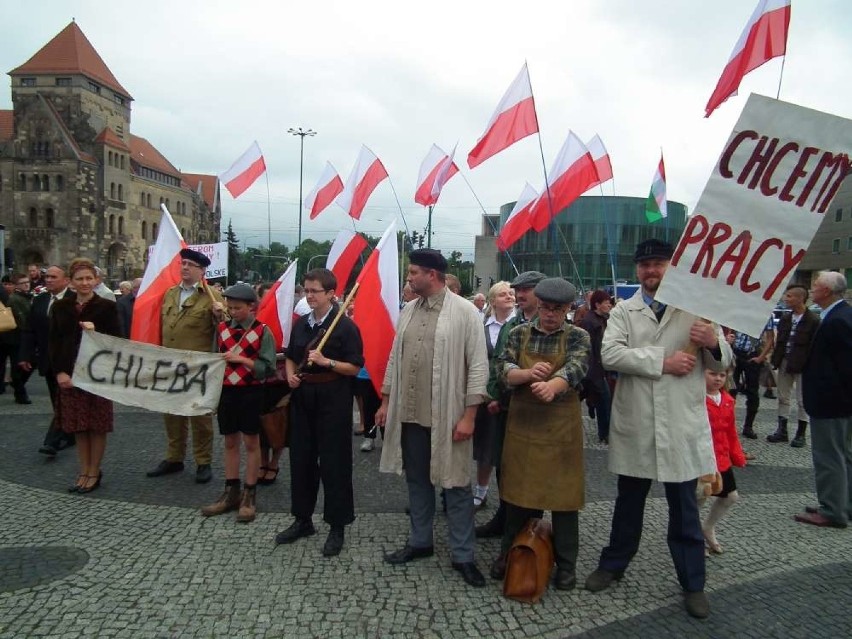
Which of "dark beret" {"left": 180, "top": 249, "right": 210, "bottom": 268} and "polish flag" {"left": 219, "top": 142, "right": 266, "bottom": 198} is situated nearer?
"dark beret" {"left": 180, "top": 249, "right": 210, "bottom": 268}

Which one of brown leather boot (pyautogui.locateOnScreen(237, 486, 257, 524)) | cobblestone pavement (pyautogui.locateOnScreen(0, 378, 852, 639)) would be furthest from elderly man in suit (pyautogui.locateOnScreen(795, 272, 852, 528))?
brown leather boot (pyautogui.locateOnScreen(237, 486, 257, 524))

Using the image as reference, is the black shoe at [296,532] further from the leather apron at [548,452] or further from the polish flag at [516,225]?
the polish flag at [516,225]

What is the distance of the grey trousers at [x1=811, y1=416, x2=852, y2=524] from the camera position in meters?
4.95

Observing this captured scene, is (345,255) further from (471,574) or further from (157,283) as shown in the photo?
(471,574)

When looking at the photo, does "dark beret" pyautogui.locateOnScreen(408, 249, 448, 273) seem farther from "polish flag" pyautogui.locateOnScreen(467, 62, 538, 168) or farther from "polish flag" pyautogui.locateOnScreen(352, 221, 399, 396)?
"polish flag" pyautogui.locateOnScreen(467, 62, 538, 168)

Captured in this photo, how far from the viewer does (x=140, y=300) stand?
6.00 m

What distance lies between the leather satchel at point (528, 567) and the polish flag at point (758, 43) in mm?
4154

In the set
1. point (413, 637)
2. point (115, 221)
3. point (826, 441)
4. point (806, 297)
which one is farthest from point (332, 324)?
point (115, 221)

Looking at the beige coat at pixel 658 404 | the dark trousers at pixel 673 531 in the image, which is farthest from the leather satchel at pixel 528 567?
the beige coat at pixel 658 404

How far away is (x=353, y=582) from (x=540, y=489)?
1.34 m

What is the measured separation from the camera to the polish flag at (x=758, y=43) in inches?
203

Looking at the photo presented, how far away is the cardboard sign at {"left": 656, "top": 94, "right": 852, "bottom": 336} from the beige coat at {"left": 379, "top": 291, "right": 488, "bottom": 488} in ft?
4.06

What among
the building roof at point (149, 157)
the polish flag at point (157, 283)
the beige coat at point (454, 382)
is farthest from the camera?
the building roof at point (149, 157)

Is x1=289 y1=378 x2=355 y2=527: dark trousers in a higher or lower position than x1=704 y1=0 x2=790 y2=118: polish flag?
lower
